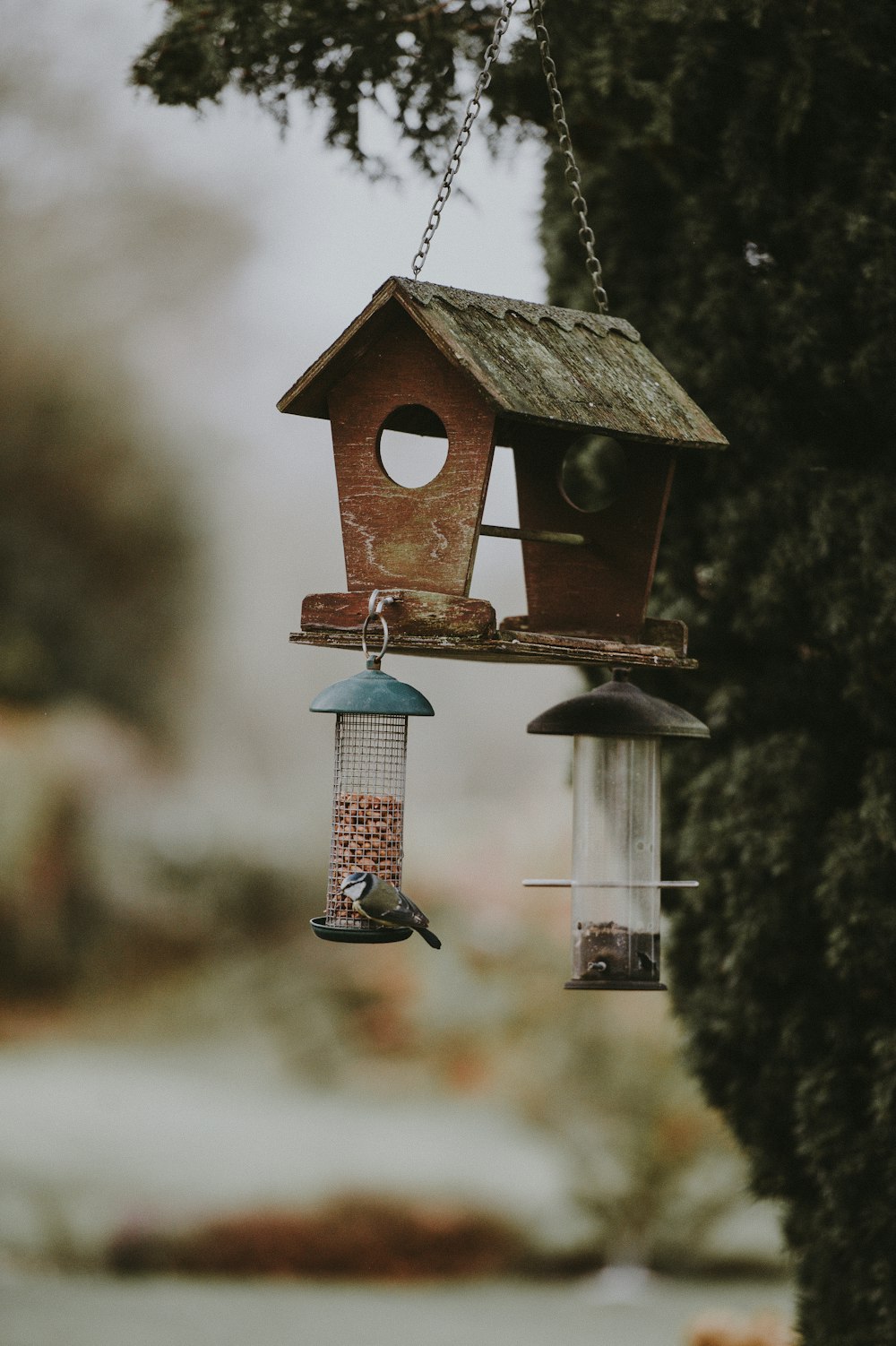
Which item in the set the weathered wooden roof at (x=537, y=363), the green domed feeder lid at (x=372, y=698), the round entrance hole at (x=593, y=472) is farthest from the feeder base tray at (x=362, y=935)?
the round entrance hole at (x=593, y=472)

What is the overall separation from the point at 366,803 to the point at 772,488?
3.99 feet

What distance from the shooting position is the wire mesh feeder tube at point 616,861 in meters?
2.52

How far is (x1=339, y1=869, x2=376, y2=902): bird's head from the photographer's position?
83.0 inches

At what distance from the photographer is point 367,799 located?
7.75ft

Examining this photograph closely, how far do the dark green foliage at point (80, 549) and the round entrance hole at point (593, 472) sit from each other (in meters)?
5.11

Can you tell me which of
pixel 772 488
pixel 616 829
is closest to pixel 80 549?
pixel 772 488

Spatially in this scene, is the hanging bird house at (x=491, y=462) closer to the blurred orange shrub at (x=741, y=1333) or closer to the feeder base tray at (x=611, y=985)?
the feeder base tray at (x=611, y=985)

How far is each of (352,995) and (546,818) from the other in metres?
1.47

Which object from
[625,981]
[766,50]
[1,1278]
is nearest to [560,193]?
[766,50]

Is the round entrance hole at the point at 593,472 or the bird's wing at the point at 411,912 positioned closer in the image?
the bird's wing at the point at 411,912

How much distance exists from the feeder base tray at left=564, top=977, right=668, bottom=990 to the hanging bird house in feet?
1.85

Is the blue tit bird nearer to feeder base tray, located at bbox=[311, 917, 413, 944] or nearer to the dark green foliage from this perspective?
feeder base tray, located at bbox=[311, 917, 413, 944]

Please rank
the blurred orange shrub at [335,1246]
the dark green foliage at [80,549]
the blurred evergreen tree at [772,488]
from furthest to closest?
the dark green foliage at [80,549] → the blurred orange shrub at [335,1246] → the blurred evergreen tree at [772,488]

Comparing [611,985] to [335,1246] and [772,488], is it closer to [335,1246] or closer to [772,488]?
[772,488]
